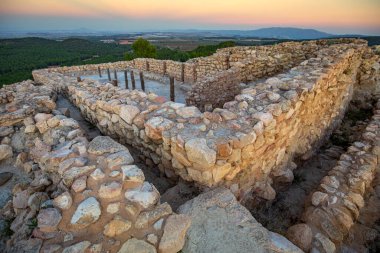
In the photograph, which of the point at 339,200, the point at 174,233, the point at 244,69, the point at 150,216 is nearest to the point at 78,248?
the point at 150,216

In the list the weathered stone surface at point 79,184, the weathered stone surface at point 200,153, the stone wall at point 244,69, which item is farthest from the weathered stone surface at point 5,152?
the stone wall at point 244,69

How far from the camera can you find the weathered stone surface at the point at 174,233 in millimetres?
1783

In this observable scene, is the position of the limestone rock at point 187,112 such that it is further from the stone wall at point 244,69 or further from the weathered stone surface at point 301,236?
the stone wall at point 244,69

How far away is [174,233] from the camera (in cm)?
184

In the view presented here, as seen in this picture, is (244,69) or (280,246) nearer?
(280,246)

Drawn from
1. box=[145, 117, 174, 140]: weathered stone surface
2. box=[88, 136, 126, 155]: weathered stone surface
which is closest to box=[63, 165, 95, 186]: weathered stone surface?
box=[88, 136, 126, 155]: weathered stone surface

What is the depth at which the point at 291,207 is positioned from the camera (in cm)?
348

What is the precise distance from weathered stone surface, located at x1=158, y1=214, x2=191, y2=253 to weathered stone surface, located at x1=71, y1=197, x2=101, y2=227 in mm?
604

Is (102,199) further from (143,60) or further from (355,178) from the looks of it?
(143,60)

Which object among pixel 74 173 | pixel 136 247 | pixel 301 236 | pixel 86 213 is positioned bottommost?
pixel 301 236

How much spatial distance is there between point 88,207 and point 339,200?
3272 millimetres

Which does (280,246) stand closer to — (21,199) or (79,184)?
(79,184)

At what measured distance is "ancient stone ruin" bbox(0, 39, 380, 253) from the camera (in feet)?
6.16

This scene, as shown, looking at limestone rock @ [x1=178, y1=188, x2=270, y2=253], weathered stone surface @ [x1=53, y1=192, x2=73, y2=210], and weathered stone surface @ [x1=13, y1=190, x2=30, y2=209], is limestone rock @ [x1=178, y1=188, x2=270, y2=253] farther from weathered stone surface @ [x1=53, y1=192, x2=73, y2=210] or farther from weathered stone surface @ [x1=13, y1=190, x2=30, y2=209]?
weathered stone surface @ [x1=13, y1=190, x2=30, y2=209]
